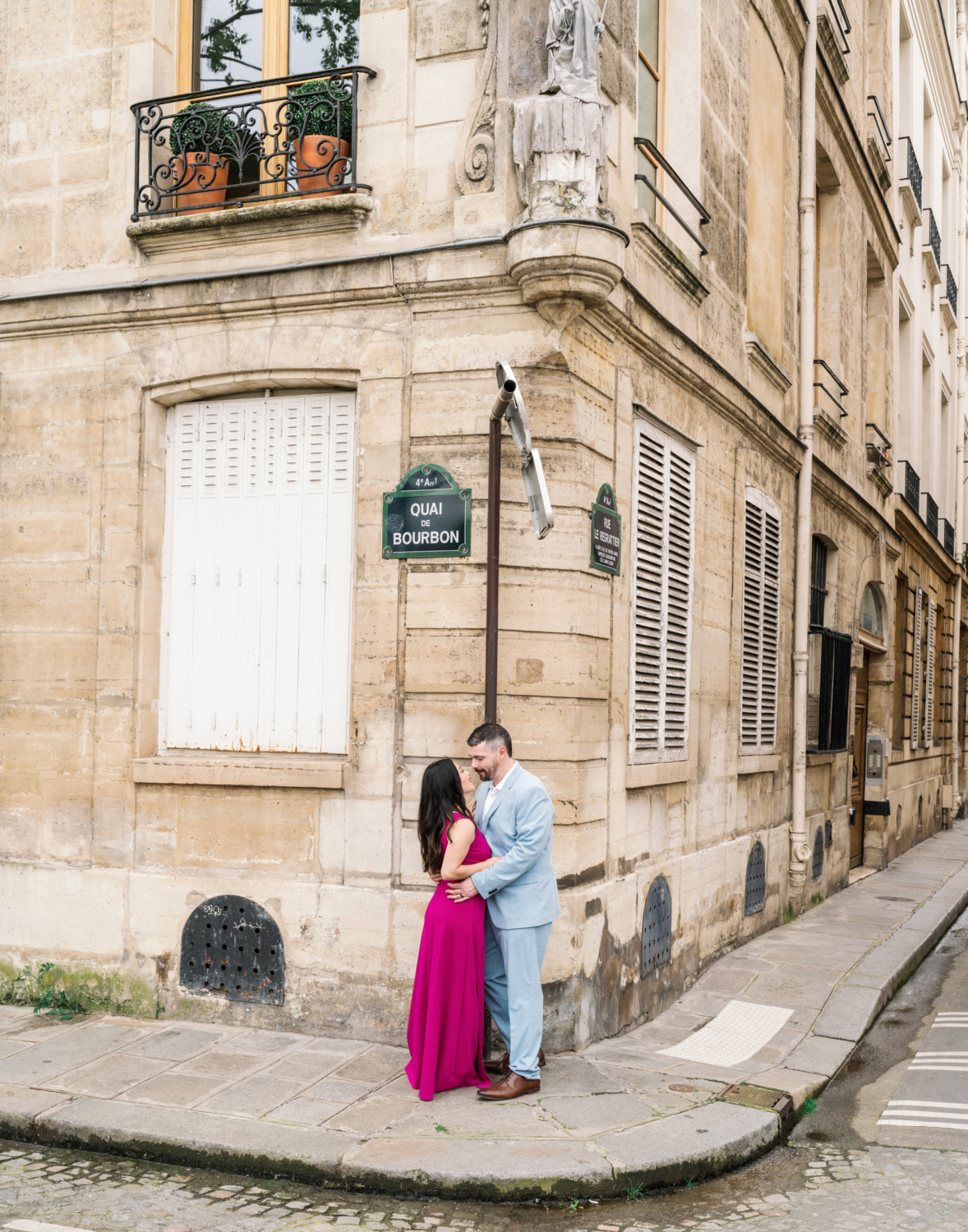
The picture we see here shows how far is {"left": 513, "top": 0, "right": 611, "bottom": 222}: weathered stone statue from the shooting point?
6508 mm

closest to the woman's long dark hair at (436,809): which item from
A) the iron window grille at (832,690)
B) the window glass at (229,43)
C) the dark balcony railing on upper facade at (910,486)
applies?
the window glass at (229,43)

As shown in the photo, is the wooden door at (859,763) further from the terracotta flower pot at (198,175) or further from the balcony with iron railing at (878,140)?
the terracotta flower pot at (198,175)

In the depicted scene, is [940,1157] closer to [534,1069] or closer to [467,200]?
[534,1069]

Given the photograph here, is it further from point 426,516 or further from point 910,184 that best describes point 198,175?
point 910,184

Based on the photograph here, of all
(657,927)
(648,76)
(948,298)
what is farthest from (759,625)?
(948,298)

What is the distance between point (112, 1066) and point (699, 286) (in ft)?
19.8

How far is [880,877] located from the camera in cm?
1490

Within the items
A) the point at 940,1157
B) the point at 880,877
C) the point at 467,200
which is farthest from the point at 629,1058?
the point at 880,877

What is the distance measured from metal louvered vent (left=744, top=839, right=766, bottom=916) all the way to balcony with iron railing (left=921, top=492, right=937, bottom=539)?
10901mm

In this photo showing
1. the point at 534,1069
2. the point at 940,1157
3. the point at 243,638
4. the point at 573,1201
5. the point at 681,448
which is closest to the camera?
the point at 573,1201

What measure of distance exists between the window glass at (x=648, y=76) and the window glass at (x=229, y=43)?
2512 millimetres

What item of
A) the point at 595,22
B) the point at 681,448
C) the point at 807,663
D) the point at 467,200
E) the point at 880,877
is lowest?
the point at 880,877

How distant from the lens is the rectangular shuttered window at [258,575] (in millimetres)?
7242

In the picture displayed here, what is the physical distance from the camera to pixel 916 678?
19594 millimetres
